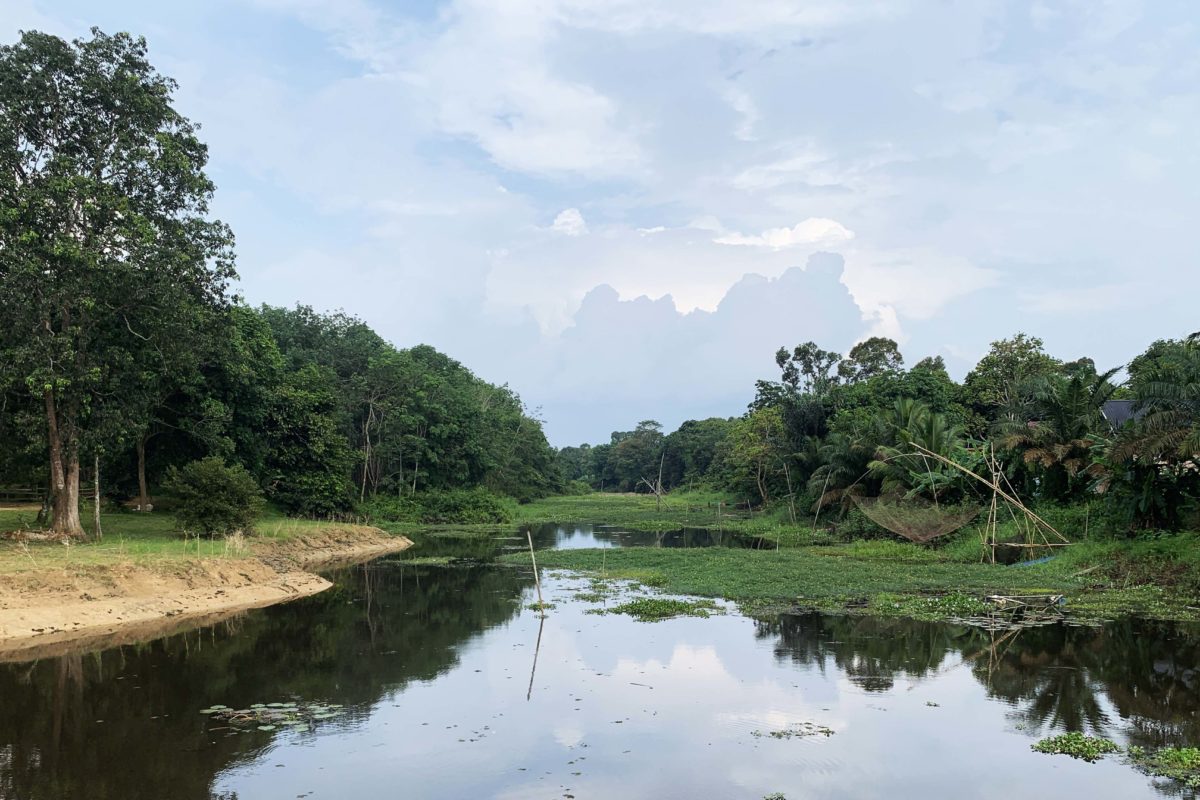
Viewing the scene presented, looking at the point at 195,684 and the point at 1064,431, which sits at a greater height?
the point at 1064,431

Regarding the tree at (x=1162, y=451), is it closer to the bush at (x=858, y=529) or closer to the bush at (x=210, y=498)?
the bush at (x=858, y=529)

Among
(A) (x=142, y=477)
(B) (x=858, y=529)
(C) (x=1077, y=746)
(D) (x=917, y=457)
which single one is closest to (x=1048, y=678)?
(C) (x=1077, y=746)

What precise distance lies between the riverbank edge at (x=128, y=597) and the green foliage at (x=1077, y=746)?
13767mm

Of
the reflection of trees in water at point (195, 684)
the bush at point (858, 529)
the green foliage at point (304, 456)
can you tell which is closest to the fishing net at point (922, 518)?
the bush at point (858, 529)

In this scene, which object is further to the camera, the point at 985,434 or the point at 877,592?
the point at 985,434

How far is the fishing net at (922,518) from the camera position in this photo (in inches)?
985

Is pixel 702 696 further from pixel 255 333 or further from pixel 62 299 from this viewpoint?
pixel 255 333

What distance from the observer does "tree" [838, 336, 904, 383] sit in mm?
59375

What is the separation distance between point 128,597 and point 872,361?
53220 millimetres

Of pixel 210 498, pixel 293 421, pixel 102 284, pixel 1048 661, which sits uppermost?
pixel 102 284

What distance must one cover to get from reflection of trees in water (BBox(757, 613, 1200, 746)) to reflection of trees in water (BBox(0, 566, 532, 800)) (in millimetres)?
6347

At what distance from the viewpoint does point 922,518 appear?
25312mm

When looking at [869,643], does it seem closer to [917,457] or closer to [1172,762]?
[1172,762]

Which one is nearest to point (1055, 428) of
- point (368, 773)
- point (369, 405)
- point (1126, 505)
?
point (1126, 505)
